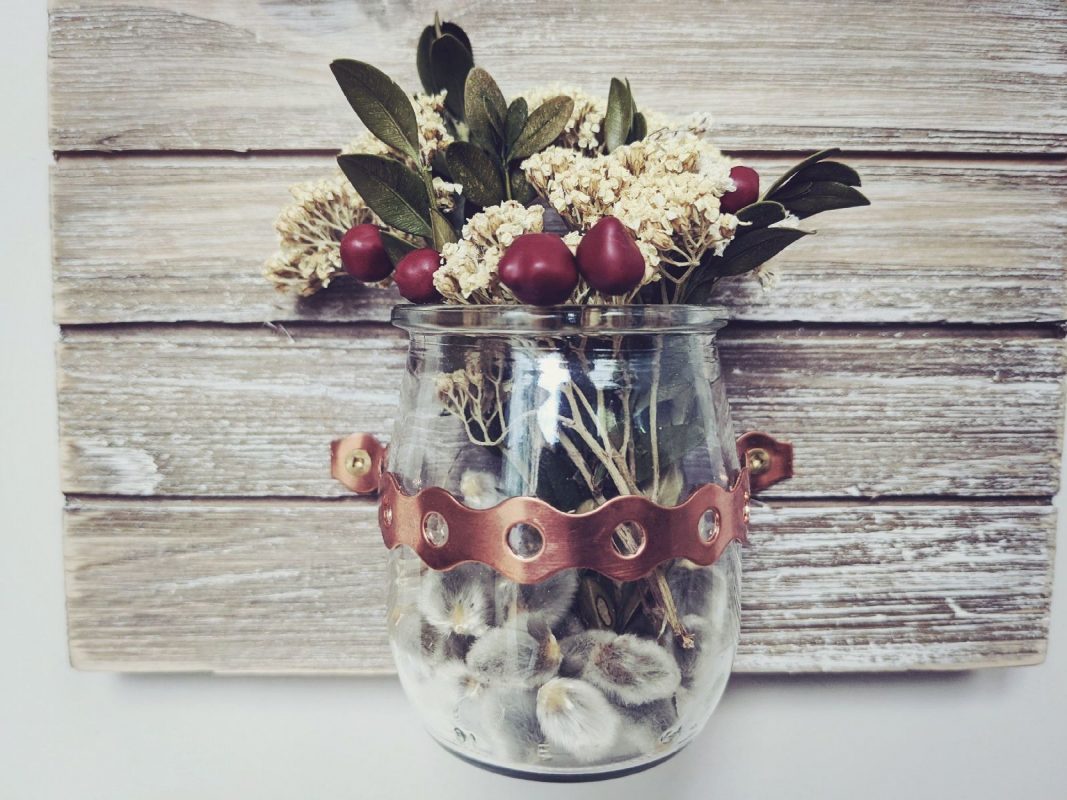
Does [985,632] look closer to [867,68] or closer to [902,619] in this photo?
[902,619]

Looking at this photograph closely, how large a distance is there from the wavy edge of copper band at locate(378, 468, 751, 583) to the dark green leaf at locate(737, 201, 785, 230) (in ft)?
0.48

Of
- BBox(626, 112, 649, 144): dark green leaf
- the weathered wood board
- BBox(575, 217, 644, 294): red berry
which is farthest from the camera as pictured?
the weathered wood board

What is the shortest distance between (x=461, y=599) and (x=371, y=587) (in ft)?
0.68

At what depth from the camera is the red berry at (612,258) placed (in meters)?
0.31

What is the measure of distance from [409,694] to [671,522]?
212 millimetres

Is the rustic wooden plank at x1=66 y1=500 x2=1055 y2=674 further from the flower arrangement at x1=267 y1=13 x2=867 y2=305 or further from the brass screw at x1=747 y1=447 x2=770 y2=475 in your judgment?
the flower arrangement at x1=267 y1=13 x2=867 y2=305

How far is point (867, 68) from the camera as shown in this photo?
1.74 ft

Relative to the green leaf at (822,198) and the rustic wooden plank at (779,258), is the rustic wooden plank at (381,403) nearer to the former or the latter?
the rustic wooden plank at (779,258)

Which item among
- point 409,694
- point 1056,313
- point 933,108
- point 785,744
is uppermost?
point 933,108

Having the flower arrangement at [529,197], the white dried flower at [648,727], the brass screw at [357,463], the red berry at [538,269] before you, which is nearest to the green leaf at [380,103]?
the flower arrangement at [529,197]

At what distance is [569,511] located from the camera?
1.19 ft

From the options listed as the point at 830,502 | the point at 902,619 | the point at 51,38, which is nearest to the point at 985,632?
the point at 902,619

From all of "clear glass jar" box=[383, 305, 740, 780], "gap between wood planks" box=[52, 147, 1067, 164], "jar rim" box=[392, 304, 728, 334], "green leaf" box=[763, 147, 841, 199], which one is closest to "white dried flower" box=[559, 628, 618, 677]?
"clear glass jar" box=[383, 305, 740, 780]

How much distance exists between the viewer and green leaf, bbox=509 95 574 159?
386 millimetres
